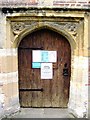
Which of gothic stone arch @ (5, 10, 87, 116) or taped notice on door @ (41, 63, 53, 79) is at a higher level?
gothic stone arch @ (5, 10, 87, 116)

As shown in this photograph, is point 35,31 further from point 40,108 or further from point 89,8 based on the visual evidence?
point 40,108

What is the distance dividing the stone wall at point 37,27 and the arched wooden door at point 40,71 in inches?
8.1

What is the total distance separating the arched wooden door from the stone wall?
0.20 metres

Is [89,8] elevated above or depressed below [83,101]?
above

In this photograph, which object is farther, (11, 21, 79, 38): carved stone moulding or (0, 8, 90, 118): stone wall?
(11, 21, 79, 38): carved stone moulding

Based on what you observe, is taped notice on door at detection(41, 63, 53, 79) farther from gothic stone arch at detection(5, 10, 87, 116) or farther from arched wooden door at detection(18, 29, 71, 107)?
gothic stone arch at detection(5, 10, 87, 116)

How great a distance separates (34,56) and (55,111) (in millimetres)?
1141

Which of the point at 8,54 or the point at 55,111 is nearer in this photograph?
the point at 8,54

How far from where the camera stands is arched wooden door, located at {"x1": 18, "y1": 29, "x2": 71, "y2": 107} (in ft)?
16.0

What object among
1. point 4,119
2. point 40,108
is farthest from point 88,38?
point 4,119

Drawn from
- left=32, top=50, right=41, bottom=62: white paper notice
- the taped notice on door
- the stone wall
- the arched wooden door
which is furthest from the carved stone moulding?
the taped notice on door

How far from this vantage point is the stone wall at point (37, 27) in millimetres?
4441

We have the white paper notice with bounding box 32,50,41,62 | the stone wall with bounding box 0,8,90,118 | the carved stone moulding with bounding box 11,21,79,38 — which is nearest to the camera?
the stone wall with bounding box 0,8,90,118

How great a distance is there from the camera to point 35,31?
4.78 m
